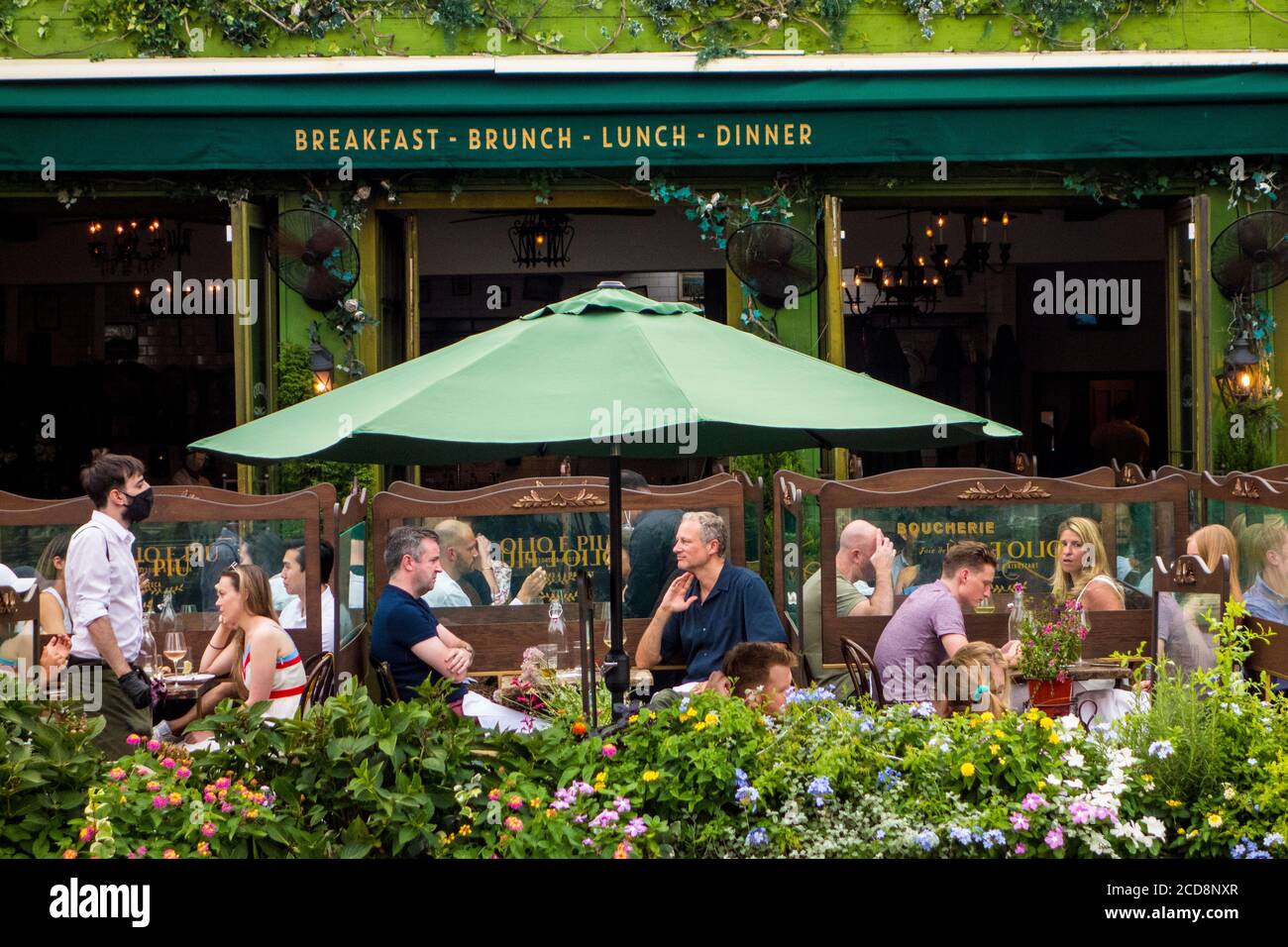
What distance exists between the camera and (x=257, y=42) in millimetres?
9766

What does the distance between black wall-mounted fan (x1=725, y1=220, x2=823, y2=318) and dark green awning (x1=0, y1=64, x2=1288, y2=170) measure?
1.73ft

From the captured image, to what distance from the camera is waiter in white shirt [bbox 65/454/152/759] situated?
578 centimetres

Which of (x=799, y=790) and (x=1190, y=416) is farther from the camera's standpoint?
(x=1190, y=416)

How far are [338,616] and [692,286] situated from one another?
23.9 ft

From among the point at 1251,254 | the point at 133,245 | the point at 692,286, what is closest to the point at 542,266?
the point at 692,286

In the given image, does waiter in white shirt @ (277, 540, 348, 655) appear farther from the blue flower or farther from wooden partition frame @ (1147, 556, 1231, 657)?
wooden partition frame @ (1147, 556, 1231, 657)

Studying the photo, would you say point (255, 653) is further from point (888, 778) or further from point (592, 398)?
point (888, 778)

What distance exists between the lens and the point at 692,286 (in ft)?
43.4

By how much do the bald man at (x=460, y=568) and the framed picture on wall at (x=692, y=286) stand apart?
6.79 metres
